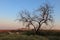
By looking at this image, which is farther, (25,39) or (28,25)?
(28,25)

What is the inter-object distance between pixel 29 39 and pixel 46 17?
11751 millimetres

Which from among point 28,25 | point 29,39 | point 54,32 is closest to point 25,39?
point 29,39

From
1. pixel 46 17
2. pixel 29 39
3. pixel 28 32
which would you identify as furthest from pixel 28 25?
pixel 29 39

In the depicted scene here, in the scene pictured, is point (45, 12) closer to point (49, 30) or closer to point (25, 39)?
point (49, 30)

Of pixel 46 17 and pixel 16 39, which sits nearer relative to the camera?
pixel 16 39

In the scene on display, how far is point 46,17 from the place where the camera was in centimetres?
3116

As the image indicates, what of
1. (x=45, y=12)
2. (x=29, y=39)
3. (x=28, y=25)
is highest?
(x=45, y=12)

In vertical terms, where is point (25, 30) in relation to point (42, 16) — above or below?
below

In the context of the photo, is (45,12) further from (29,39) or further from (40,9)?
→ (29,39)

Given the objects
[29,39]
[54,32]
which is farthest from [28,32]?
[29,39]

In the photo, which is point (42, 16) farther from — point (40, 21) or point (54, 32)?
point (54, 32)

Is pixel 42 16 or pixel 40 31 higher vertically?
pixel 42 16

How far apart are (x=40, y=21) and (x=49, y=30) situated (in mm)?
2408

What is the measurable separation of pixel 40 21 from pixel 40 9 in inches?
85.2
